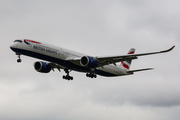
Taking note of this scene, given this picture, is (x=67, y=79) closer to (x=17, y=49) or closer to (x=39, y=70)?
(x=39, y=70)

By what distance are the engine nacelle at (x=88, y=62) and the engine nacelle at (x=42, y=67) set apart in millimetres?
8621

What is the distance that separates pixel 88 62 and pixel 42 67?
10126 mm

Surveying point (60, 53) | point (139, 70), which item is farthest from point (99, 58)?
point (139, 70)

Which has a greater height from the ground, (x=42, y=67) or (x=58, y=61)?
(x=42, y=67)

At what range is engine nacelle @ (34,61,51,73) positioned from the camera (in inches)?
2076

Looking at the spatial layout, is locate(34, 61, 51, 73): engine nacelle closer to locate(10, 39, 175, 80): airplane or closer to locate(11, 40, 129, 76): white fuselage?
locate(10, 39, 175, 80): airplane

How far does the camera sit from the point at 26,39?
45281mm

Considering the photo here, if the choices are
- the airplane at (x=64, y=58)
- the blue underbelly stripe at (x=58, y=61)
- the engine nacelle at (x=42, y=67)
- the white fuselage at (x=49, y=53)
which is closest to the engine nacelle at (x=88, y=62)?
the airplane at (x=64, y=58)

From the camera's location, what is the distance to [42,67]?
52.7m

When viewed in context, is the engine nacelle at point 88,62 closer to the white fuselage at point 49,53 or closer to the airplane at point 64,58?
the airplane at point 64,58

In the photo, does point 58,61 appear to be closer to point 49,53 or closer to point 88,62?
point 49,53

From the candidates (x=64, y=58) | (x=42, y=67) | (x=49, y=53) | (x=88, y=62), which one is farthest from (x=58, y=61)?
(x=42, y=67)

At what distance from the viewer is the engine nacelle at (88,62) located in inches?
1841

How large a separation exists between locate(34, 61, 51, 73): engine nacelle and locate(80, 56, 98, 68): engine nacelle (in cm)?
862
